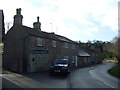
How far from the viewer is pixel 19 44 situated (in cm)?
2580

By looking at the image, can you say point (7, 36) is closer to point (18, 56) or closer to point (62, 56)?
point (18, 56)

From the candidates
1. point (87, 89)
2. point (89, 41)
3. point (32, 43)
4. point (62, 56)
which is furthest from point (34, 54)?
point (89, 41)

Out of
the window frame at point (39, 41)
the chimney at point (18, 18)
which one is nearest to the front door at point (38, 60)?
the window frame at point (39, 41)

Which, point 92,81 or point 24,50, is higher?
point 24,50

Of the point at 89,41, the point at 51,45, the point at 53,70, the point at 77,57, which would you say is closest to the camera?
the point at 53,70

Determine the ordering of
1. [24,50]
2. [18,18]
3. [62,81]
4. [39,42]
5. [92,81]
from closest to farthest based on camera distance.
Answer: [62,81]
[92,81]
[24,50]
[18,18]
[39,42]

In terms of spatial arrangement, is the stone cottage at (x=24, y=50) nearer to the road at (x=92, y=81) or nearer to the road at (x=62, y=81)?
the road at (x=62, y=81)

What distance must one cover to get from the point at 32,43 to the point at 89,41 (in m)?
108

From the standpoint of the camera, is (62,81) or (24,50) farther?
(24,50)

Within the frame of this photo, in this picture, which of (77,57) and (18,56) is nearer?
(18,56)

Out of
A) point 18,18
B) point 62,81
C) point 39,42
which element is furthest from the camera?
point 39,42

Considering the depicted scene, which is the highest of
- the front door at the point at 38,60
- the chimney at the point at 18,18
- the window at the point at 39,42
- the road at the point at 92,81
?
the chimney at the point at 18,18

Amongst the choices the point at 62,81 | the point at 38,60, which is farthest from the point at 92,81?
the point at 38,60

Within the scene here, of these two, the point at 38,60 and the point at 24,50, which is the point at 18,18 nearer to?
the point at 24,50
